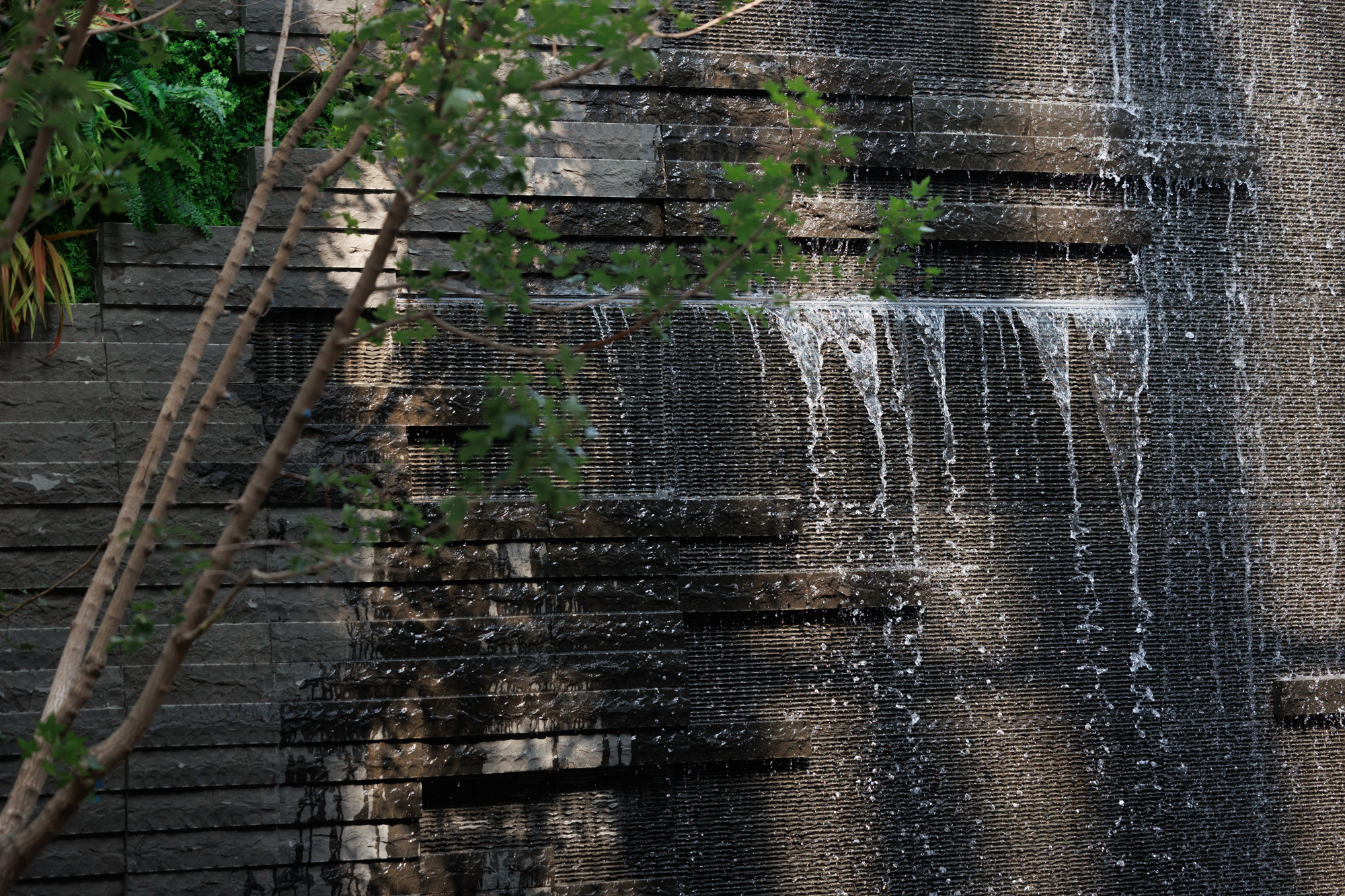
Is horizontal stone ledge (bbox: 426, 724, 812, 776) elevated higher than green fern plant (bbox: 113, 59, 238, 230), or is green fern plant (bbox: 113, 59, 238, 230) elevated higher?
green fern plant (bbox: 113, 59, 238, 230)

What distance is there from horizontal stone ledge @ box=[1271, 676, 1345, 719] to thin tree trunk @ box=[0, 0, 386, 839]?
492 cm

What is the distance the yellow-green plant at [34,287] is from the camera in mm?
4473

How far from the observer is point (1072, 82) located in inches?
237

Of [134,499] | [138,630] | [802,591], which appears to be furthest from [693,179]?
[138,630]

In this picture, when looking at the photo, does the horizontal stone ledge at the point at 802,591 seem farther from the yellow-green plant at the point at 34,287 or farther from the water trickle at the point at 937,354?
the yellow-green plant at the point at 34,287

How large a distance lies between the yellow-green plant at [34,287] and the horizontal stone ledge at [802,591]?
2.66 m

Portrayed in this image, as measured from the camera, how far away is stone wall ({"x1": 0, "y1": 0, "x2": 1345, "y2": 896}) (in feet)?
15.1

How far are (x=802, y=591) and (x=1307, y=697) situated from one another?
2.53m

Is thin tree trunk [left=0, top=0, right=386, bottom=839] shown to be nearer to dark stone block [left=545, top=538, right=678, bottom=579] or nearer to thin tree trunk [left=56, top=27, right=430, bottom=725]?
thin tree trunk [left=56, top=27, right=430, bottom=725]

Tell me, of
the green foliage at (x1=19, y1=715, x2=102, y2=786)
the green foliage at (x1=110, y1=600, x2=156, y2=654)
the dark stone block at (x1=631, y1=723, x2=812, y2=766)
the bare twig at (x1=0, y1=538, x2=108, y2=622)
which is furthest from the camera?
the dark stone block at (x1=631, y1=723, x2=812, y2=766)

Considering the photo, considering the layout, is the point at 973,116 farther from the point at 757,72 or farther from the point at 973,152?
the point at 757,72

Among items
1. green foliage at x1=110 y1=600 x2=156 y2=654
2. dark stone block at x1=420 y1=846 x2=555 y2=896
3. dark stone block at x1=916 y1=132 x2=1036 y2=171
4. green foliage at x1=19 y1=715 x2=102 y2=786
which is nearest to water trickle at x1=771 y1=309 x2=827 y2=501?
dark stone block at x1=916 y1=132 x2=1036 y2=171

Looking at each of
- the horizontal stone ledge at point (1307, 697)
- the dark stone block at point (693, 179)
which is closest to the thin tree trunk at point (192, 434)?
the dark stone block at point (693, 179)

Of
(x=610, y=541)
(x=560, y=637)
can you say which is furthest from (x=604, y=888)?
(x=610, y=541)
